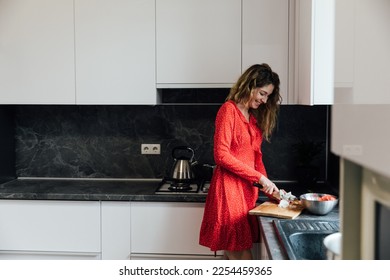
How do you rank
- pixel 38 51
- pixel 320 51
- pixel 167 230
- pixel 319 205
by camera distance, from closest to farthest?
pixel 319 205, pixel 320 51, pixel 167 230, pixel 38 51

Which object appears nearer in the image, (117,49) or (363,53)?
(363,53)

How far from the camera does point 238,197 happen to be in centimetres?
196

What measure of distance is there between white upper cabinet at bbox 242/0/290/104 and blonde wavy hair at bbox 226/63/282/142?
0.77 ft

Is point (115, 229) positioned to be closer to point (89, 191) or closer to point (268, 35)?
point (89, 191)

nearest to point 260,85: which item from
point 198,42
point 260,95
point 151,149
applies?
point 260,95

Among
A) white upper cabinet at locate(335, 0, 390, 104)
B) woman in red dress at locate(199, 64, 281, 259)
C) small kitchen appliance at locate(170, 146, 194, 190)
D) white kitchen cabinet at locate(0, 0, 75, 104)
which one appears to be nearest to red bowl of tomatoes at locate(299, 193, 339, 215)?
woman in red dress at locate(199, 64, 281, 259)

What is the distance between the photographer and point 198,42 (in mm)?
Answer: 2314

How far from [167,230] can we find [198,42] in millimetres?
919

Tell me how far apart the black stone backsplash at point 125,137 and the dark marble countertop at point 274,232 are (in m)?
0.69

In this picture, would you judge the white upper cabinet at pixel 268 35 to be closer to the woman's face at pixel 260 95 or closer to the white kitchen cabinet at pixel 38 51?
the woman's face at pixel 260 95

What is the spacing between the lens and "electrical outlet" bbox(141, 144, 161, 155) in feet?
8.63

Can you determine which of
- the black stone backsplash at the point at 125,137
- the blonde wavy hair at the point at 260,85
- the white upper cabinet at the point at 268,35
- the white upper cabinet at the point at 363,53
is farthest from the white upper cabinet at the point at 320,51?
the white upper cabinet at the point at 363,53

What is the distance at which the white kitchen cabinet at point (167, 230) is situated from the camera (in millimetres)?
2232
